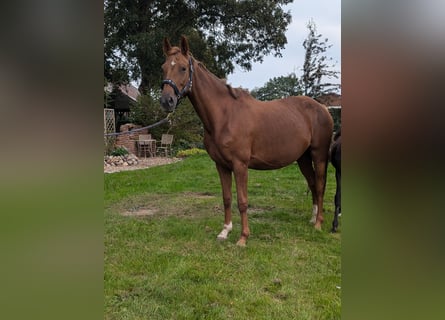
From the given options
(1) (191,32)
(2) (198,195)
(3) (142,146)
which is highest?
(1) (191,32)

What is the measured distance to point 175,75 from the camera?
331 cm

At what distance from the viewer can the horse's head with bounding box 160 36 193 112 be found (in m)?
3.23

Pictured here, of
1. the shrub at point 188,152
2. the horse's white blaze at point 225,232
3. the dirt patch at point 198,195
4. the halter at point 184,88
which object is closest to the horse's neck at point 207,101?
the halter at point 184,88

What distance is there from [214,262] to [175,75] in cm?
171

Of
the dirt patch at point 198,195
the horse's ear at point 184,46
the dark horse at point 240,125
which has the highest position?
the horse's ear at point 184,46

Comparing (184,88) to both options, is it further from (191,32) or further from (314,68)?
(191,32)

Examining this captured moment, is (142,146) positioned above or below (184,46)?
below

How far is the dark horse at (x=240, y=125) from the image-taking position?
339 centimetres

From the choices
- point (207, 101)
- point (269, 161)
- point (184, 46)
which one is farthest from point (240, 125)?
point (184, 46)

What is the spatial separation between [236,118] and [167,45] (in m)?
0.98

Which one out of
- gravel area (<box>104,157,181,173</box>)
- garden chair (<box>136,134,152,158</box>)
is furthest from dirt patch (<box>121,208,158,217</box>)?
garden chair (<box>136,134,152,158</box>)

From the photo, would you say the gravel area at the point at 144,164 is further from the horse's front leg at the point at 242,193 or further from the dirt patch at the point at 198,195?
the horse's front leg at the point at 242,193
